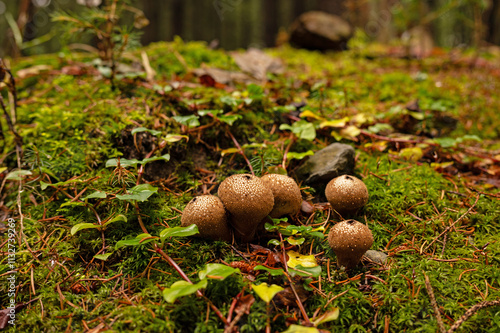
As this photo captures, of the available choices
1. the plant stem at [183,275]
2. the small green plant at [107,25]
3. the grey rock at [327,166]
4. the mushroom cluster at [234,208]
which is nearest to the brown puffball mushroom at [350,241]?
the mushroom cluster at [234,208]

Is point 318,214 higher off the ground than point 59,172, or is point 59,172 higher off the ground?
point 59,172

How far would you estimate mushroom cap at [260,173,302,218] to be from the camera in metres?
2.25

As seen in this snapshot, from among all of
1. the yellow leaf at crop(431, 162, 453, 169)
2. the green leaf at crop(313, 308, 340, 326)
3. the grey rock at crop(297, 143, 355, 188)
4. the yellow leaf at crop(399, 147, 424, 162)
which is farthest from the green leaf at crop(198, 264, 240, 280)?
the yellow leaf at crop(431, 162, 453, 169)

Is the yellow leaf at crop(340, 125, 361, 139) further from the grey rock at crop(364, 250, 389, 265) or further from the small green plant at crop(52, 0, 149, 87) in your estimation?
the small green plant at crop(52, 0, 149, 87)

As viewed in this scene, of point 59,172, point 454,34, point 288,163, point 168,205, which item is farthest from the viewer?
point 454,34

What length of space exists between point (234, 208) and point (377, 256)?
1082 mm

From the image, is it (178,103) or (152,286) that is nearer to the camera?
(152,286)

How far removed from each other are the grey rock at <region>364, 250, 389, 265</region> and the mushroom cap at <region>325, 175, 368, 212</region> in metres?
0.36

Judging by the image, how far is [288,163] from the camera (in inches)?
114

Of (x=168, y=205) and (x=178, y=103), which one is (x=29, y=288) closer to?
(x=168, y=205)

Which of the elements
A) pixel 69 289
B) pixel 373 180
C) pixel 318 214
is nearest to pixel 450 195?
pixel 373 180

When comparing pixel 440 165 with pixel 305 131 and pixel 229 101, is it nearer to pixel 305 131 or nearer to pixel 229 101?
pixel 305 131

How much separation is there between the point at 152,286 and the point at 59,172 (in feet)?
4.99

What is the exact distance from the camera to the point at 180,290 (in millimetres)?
1598
